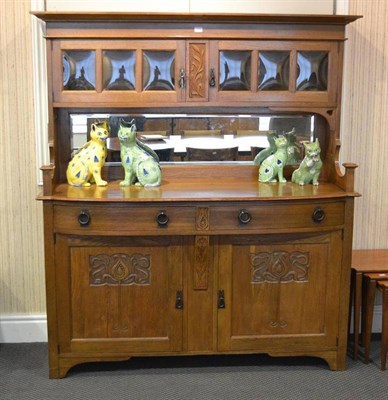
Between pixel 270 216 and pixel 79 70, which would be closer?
pixel 270 216

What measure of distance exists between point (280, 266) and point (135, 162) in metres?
0.86

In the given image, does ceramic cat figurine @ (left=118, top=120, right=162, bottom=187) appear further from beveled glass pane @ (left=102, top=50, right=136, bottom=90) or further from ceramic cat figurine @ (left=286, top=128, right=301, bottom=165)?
ceramic cat figurine @ (left=286, top=128, right=301, bottom=165)

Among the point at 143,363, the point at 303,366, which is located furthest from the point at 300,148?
the point at 143,363

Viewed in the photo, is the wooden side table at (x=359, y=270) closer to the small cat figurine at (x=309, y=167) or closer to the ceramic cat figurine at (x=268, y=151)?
the small cat figurine at (x=309, y=167)

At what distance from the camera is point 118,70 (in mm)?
3111

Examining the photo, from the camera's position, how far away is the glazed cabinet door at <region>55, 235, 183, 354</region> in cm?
301

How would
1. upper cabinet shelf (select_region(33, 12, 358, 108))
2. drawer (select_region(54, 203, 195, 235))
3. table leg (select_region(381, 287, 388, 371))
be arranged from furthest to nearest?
table leg (select_region(381, 287, 388, 371)) < upper cabinet shelf (select_region(33, 12, 358, 108)) < drawer (select_region(54, 203, 195, 235))

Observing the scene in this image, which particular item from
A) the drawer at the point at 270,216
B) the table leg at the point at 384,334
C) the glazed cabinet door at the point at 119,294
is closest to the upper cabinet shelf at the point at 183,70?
the drawer at the point at 270,216

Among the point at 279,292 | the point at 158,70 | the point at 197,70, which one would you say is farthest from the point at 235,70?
the point at 279,292

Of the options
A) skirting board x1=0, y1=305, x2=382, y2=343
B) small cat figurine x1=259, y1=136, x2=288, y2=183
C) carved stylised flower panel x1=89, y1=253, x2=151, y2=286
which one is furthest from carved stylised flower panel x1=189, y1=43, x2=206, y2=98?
skirting board x1=0, y1=305, x2=382, y2=343

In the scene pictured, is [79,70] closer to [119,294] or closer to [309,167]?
[119,294]

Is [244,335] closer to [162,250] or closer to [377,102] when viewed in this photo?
[162,250]

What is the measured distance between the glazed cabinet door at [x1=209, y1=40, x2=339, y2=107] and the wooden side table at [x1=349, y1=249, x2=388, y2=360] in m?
0.85

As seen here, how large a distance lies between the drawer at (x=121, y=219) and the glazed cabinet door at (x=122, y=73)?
54 cm
